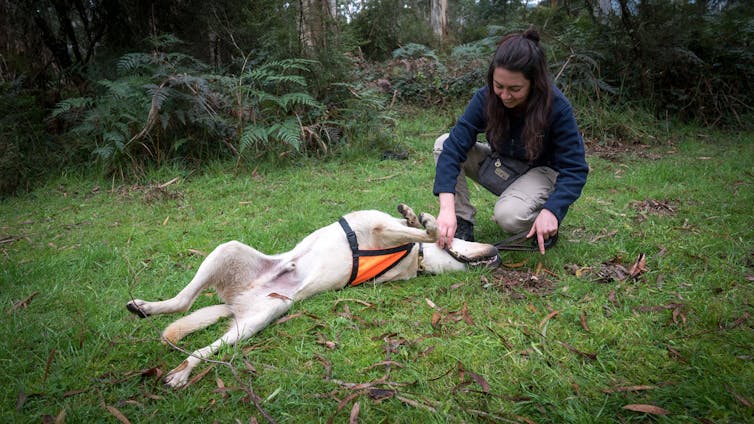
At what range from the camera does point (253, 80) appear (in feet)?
20.9

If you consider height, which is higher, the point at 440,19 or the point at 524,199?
the point at 440,19

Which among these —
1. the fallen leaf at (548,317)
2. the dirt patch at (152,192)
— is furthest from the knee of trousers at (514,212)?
the dirt patch at (152,192)

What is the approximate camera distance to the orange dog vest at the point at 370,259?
3031mm

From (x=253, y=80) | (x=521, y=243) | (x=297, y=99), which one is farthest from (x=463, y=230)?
(x=253, y=80)

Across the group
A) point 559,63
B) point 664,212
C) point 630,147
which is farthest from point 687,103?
point 664,212

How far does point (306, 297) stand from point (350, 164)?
3.55 metres

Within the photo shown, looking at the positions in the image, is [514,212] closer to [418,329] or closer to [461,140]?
[461,140]

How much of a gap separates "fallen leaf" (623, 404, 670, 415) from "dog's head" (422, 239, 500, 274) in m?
1.55

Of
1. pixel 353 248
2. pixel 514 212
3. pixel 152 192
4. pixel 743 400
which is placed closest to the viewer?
pixel 743 400

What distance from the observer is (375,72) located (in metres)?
9.25

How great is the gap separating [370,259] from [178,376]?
137 centimetres

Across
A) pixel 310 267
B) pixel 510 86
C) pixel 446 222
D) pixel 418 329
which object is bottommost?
pixel 418 329

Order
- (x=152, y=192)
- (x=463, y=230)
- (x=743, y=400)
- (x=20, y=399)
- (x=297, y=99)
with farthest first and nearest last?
(x=297, y=99) < (x=152, y=192) < (x=463, y=230) < (x=20, y=399) < (x=743, y=400)

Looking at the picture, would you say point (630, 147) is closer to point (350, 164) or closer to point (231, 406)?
point (350, 164)
